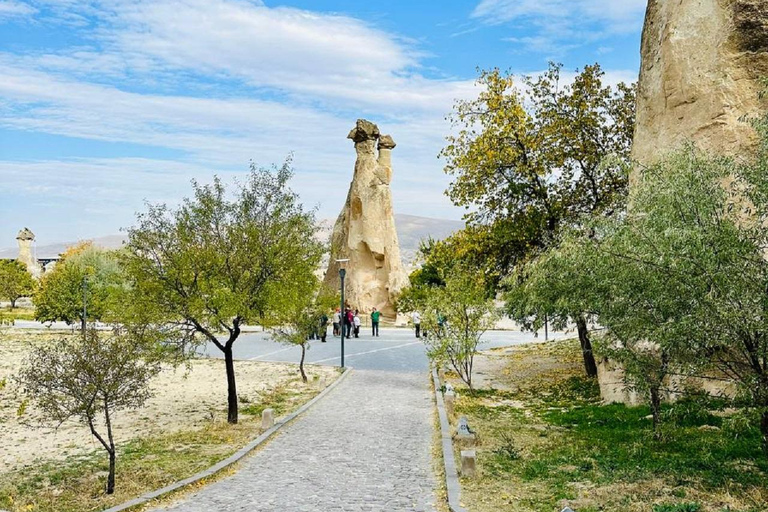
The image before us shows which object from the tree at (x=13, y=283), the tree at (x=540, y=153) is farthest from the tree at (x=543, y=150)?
the tree at (x=13, y=283)

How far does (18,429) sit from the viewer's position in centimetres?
1636

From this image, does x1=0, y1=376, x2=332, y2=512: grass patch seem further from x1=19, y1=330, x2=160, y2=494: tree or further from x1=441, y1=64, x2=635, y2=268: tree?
x1=441, y1=64, x2=635, y2=268: tree

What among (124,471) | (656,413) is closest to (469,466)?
(656,413)

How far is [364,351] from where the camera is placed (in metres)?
32.4

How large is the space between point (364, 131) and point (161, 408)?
34.2m

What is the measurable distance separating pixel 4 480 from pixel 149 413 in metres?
6.46

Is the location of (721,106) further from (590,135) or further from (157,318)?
(157,318)

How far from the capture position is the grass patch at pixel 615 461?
895 cm

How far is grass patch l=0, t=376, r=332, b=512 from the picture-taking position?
9961mm

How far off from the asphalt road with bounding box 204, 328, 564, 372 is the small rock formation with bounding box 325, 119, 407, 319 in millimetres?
6067

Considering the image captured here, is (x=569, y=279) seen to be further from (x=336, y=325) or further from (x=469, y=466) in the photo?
(x=336, y=325)

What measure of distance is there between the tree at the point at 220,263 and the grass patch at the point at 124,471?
1.69 metres

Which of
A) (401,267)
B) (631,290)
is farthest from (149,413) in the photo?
Answer: (401,267)

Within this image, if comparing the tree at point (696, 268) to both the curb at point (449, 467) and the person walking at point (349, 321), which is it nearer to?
the curb at point (449, 467)
